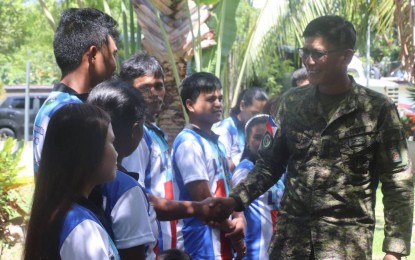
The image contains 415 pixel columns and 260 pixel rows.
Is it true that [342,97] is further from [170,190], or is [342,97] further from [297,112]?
[170,190]

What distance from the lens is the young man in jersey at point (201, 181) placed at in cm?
505

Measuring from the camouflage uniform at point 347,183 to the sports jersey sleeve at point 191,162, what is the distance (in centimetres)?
80

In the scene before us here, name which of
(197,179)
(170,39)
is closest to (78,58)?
(197,179)

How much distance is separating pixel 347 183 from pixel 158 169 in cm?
110

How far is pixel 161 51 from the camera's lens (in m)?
9.26

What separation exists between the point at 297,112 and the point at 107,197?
1831mm

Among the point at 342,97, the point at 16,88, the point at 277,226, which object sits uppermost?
the point at 342,97

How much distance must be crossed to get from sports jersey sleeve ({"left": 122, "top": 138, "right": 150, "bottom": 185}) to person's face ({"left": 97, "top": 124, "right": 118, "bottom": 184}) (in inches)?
48.2

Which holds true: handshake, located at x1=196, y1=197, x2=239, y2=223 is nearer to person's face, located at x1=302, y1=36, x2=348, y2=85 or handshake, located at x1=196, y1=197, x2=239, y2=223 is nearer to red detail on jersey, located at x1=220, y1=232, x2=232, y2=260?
red detail on jersey, located at x1=220, y1=232, x2=232, y2=260

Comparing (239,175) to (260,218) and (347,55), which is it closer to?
(260,218)

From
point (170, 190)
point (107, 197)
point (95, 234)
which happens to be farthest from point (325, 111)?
point (95, 234)

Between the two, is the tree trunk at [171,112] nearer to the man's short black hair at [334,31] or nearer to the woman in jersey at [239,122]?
the woman in jersey at [239,122]

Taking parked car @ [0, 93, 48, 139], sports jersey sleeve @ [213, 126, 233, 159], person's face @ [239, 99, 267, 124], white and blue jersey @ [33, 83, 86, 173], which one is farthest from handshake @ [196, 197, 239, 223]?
parked car @ [0, 93, 48, 139]

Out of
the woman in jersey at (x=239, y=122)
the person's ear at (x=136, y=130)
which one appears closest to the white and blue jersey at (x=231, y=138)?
the woman in jersey at (x=239, y=122)
